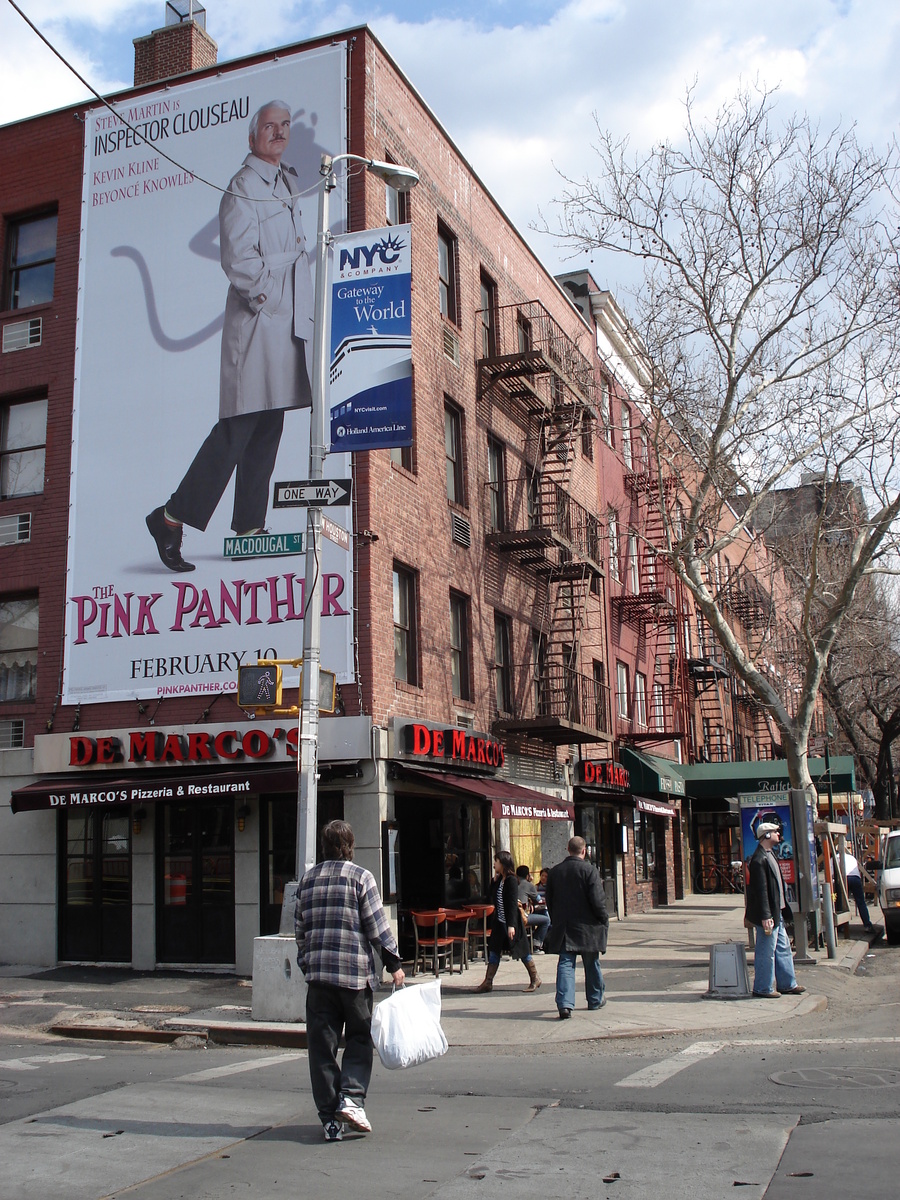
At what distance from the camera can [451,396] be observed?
20297 millimetres

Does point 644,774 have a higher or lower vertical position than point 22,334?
lower

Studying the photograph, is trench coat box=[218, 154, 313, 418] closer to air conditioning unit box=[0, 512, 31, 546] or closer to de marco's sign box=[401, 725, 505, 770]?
air conditioning unit box=[0, 512, 31, 546]

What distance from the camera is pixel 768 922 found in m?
12.2

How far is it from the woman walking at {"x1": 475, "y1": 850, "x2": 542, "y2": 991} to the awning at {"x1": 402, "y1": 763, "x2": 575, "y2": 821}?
94.4 inches

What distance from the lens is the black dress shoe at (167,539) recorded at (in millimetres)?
17578

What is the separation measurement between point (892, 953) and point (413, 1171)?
48.1 feet

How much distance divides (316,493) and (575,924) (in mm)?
5119

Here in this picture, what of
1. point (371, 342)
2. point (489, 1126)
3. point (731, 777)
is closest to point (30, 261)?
point (371, 342)

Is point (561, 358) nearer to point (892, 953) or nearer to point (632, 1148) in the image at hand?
point (892, 953)

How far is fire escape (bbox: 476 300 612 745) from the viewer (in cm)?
2173

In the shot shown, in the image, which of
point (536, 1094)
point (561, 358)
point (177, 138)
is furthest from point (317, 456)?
point (561, 358)

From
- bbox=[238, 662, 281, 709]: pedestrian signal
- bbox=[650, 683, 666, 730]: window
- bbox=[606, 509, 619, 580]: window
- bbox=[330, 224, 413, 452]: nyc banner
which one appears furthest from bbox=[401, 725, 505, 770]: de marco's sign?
bbox=[650, 683, 666, 730]: window

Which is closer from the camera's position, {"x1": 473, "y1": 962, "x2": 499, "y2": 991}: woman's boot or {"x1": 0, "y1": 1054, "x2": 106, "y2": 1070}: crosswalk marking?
{"x1": 0, "y1": 1054, "x2": 106, "y2": 1070}: crosswalk marking

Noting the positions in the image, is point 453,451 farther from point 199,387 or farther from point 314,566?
point 314,566
